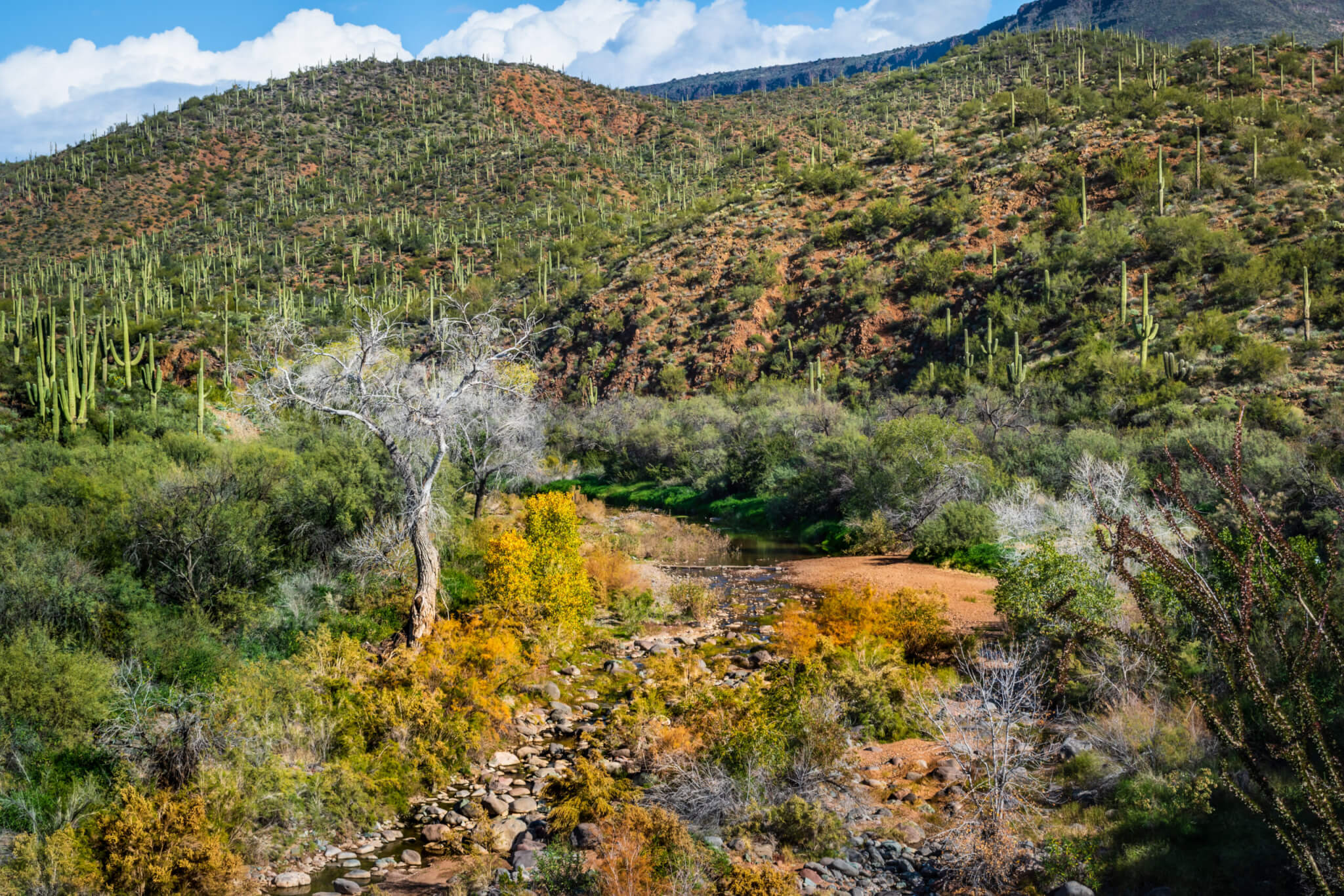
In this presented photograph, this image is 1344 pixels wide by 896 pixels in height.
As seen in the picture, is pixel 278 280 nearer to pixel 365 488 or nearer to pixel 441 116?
pixel 441 116

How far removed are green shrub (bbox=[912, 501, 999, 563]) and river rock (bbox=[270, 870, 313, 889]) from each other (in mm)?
16598

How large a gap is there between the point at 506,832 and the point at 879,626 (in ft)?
24.0

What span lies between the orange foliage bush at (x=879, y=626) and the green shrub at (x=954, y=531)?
675 centimetres

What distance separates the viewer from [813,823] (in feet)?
25.8

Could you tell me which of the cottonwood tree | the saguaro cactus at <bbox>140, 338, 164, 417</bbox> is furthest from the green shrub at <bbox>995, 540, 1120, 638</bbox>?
the saguaro cactus at <bbox>140, 338, 164, 417</bbox>

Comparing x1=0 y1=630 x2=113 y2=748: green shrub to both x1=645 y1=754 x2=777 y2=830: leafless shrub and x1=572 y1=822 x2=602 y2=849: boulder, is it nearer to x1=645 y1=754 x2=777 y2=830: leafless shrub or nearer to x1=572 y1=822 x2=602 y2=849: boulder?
x1=572 y1=822 x2=602 y2=849: boulder

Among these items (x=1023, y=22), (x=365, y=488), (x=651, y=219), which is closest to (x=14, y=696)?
(x=365, y=488)

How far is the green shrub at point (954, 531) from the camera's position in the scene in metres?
20.5

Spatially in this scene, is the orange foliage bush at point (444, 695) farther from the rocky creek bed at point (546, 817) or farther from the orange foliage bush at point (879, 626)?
the orange foliage bush at point (879, 626)

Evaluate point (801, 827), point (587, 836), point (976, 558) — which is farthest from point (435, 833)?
point (976, 558)

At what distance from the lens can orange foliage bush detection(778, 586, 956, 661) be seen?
43.5 feet

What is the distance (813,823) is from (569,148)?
237ft

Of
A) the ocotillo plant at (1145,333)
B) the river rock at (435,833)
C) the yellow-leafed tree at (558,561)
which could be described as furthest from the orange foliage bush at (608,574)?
the ocotillo plant at (1145,333)

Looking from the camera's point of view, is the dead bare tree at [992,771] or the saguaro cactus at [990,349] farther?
the saguaro cactus at [990,349]
